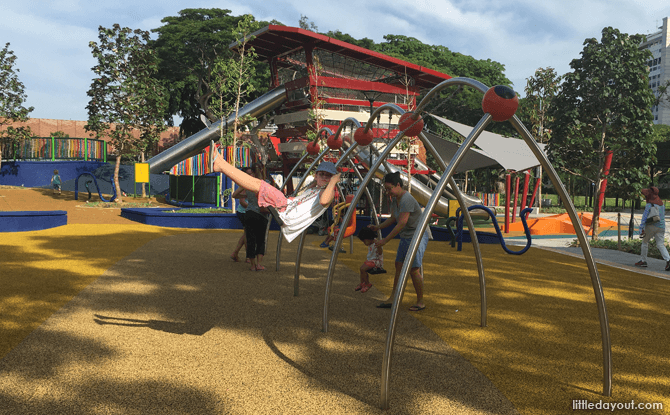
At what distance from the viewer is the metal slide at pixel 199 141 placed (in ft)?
95.3

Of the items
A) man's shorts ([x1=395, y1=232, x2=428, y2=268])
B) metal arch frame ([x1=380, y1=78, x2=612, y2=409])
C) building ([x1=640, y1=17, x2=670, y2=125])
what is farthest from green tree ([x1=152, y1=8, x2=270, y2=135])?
building ([x1=640, y1=17, x2=670, y2=125])

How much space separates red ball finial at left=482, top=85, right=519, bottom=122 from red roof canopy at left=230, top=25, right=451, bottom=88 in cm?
2349

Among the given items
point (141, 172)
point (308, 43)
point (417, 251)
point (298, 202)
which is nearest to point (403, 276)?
point (298, 202)

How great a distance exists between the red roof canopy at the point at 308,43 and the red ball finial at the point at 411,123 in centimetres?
2215

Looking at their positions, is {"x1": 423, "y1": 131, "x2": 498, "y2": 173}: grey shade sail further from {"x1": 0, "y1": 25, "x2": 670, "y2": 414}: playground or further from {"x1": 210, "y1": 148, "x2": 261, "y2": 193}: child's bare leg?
{"x1": 210, "y1": 148, "x2": 261, "y2": 193}: child's bare leg

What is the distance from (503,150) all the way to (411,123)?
12.6ft

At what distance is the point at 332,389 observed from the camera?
3699 millimetres

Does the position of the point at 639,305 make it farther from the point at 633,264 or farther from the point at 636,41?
the point at 636,41

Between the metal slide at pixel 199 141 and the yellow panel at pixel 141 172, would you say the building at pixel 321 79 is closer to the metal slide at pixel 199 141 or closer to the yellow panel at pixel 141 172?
the metal slide at pixel 199 141

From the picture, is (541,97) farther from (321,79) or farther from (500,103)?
(500,103)

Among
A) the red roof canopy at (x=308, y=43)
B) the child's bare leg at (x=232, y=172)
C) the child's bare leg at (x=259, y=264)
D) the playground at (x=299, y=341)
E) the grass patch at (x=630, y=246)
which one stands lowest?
the playground at (x=299, y=341)

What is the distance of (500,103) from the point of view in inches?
148

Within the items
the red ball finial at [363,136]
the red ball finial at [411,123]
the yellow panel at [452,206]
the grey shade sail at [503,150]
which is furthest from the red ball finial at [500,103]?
the yellow panel at [452,206]

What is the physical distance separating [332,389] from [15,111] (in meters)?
31.0
